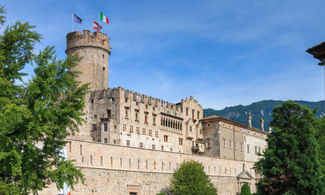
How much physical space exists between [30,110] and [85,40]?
140 ft

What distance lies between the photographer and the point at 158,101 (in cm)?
6512

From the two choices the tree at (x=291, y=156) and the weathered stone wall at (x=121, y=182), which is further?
the weathered stone wall at (x=121, y=182)

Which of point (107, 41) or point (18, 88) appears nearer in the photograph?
point (18, 88)

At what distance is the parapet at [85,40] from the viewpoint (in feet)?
209

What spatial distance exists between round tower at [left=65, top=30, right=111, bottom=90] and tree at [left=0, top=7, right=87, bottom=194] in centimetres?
3744

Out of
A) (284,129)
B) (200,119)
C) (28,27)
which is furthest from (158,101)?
(28,27)

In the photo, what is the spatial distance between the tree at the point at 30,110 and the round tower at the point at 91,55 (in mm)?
37445

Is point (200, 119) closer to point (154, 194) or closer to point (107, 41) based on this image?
point (107, 41)

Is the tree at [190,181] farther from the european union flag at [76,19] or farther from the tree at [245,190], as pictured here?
the european union flag at [76,19]

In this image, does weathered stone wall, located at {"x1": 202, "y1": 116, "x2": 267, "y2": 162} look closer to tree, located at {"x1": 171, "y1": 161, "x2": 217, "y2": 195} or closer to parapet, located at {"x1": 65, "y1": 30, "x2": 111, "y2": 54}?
tree, located at {"x1": 171, "y1": 161, "x2": 217, "y2": 195}

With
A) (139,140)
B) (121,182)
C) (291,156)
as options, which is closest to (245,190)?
(139,140)

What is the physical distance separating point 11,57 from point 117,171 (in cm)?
2330

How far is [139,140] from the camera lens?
60.1 m

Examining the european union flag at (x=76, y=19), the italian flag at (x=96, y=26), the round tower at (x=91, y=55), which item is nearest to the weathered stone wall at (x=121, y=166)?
the round tower at (x=91, y=55)
